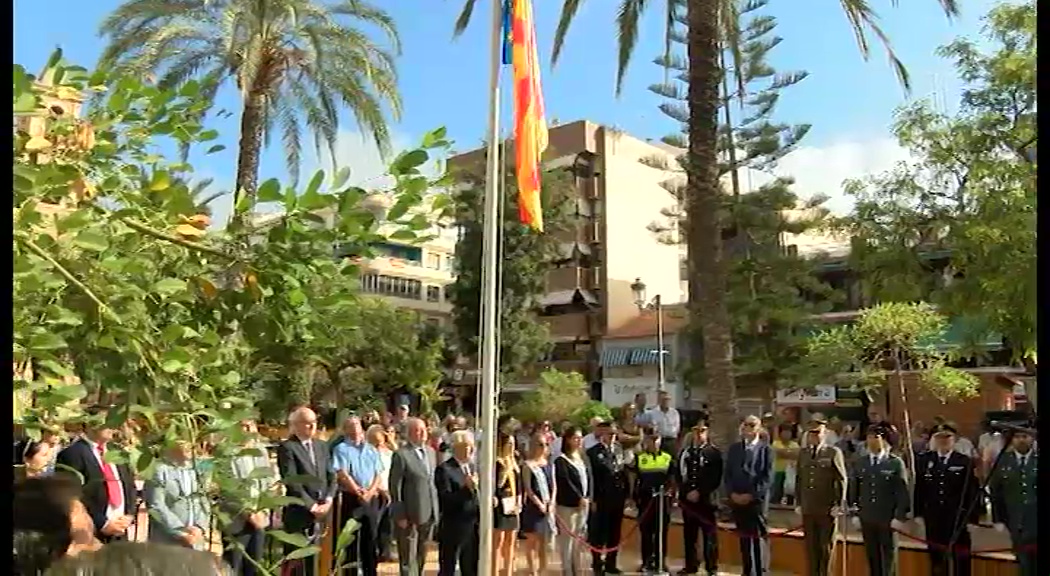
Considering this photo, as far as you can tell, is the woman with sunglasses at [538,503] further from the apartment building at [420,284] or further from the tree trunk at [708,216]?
the apartment building at [420,284]

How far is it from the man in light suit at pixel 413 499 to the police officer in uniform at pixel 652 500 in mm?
2557

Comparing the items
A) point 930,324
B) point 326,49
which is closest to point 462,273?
point 930,324

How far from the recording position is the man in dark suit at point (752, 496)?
1023 cm

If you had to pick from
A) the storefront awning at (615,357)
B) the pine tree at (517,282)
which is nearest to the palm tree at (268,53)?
the pine tree at (517,282)

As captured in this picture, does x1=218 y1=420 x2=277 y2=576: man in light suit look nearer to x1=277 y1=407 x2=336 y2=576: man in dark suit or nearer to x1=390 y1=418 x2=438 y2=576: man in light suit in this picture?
x1=277 y1=407 x2=336 y2=576: man in dark suit

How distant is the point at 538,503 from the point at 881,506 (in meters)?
3.03

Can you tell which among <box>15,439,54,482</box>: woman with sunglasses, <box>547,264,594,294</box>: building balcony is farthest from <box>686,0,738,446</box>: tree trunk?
<box>547,264,594,294</box>: building balcony

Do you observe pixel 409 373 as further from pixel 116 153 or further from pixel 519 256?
pixel 116 153

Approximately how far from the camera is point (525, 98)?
300 inches

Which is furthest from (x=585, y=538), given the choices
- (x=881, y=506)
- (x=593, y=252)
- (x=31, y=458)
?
(x=593, y=252)

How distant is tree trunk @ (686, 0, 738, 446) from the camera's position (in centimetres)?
1298

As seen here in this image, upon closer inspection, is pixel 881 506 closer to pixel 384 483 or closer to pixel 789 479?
pixel 384 483

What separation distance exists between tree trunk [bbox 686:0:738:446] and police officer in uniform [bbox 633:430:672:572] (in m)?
2.27

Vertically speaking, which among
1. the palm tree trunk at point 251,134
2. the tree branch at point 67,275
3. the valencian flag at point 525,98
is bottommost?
the tree branch at point 67,275
